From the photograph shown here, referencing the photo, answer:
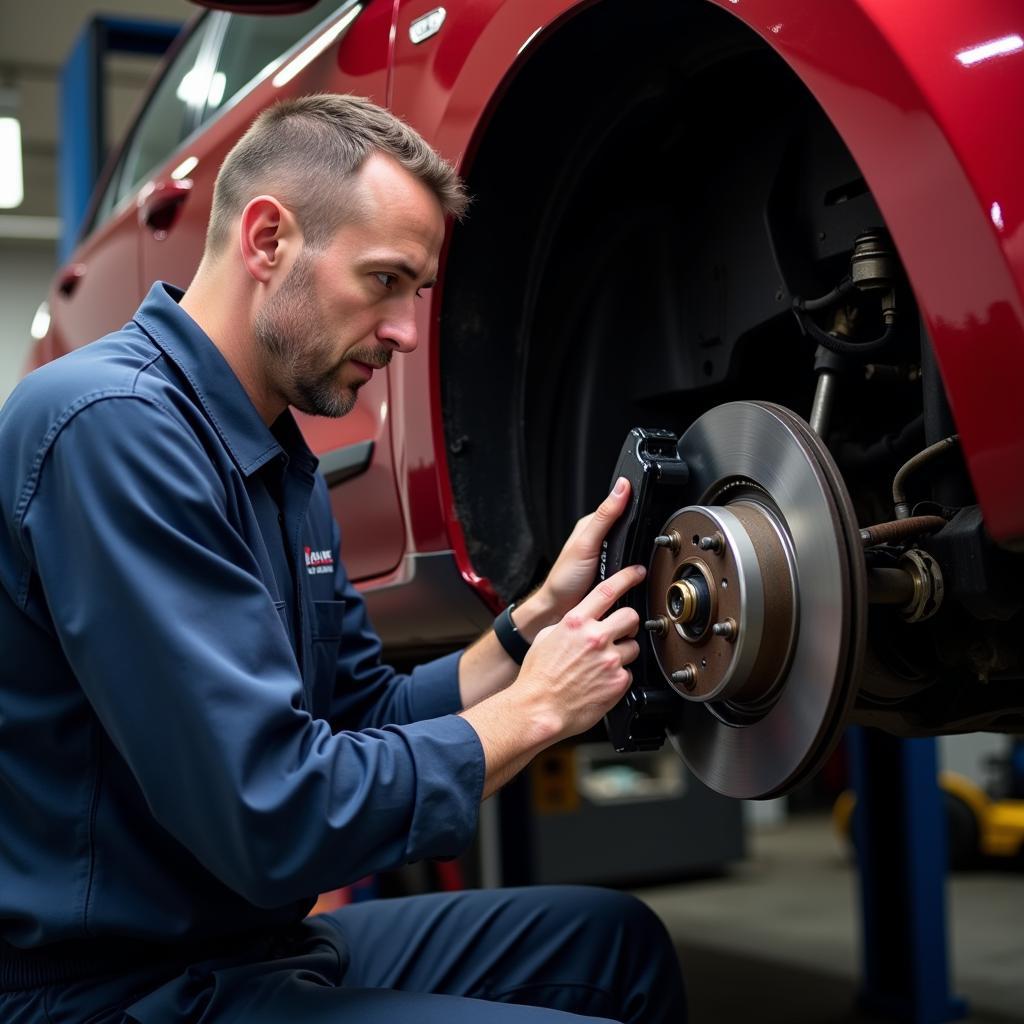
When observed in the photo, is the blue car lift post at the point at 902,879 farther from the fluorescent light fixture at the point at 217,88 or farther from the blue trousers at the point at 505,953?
the fluorescent light fixture at the point at 217,88

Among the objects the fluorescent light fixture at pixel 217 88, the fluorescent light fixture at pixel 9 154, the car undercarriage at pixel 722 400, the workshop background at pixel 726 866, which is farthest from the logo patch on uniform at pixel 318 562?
the fluorescent light fixture at pixel 9 154

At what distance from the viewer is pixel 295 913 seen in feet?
3.18

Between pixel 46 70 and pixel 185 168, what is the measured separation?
13.6ft

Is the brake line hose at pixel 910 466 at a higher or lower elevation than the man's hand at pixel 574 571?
higher

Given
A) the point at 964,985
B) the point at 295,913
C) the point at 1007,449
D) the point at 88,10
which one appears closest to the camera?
the point at 1007,449

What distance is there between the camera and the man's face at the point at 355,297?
0.92 metres

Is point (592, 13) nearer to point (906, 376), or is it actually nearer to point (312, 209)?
point (312, 209)

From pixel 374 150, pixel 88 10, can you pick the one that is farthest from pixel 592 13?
pixel 88 10

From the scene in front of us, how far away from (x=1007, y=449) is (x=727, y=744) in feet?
1.10

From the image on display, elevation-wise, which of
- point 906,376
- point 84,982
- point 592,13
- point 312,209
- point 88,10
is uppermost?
point 88,10

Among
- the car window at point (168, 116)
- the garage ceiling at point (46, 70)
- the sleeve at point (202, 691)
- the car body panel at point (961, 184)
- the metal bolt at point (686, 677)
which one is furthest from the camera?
the garage ceiling at point (46, 70)

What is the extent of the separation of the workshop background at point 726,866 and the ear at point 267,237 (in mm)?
1688

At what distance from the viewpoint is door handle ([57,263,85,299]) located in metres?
2.19

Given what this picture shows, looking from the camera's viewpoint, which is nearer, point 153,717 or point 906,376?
point 153,717
